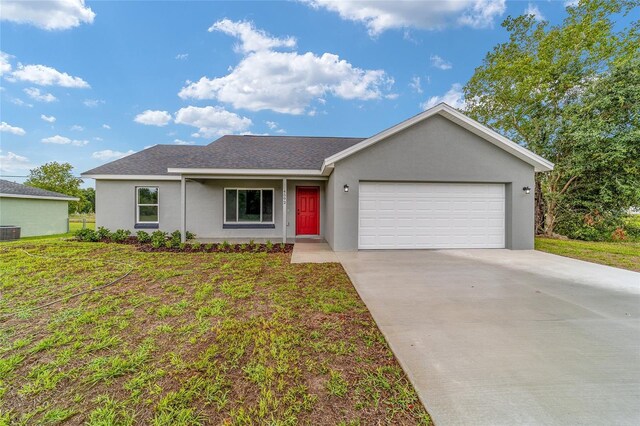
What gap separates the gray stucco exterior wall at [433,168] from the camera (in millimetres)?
8156

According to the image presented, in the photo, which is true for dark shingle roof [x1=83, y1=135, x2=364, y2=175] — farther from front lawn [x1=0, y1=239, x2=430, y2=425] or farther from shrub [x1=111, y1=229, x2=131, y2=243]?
front lawn [x1=0, y1=239, x2=430, y2=425]

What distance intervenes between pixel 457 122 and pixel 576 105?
25.6ft

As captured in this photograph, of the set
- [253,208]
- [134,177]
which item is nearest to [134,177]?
[134,177]

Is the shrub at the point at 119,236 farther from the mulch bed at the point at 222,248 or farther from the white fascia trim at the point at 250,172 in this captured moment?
the white fascia trim at the point at 250,172

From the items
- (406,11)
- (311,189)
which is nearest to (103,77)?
(311,189)

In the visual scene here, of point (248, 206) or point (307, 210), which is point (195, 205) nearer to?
point (248, 206)

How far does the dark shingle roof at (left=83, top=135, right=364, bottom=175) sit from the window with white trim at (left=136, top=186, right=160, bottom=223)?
2.60ft

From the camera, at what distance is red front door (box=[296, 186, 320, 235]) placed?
11219 mm

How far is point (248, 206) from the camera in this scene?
36.7ft

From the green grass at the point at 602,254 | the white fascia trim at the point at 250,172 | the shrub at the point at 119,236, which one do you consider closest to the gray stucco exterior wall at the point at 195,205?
the shrub at the point at 119,236

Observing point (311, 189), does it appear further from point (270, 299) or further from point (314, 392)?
point (314, 392)

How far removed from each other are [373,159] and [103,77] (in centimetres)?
1564

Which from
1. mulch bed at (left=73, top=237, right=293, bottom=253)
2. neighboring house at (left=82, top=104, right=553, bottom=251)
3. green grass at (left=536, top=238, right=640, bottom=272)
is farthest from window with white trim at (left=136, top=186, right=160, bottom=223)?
green grass at (left=536, top=238, right=640, bottom=272)

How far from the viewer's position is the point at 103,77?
13984 mm
